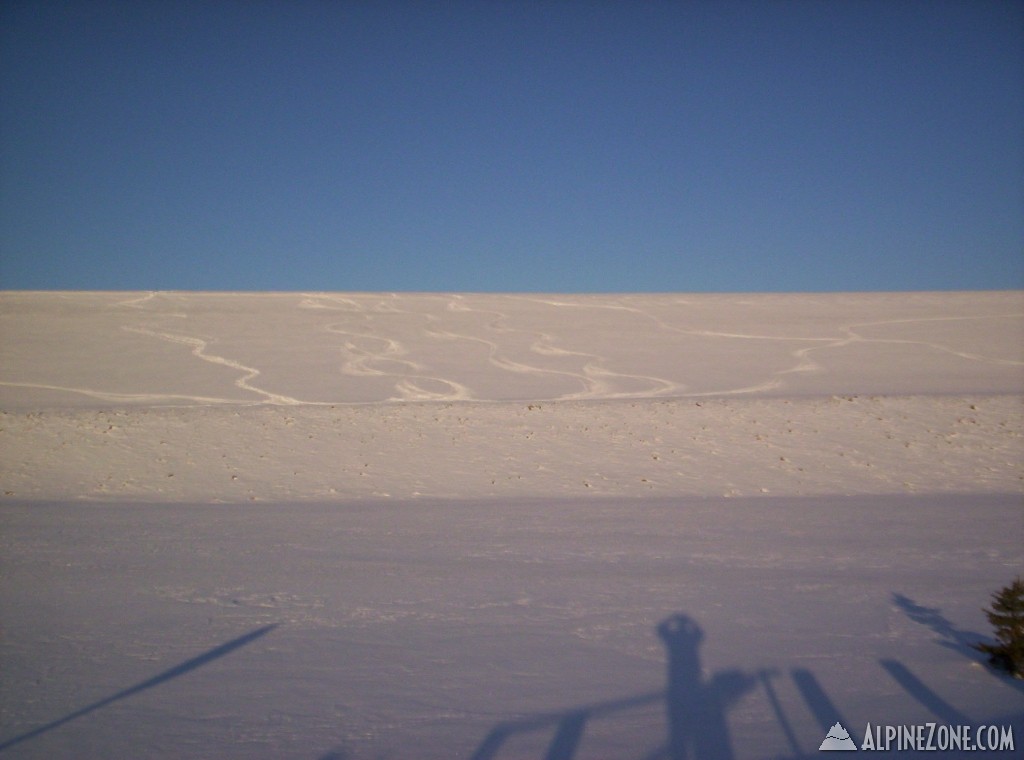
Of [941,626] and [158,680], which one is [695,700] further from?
[158,680]

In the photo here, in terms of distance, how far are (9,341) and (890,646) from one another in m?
29.1

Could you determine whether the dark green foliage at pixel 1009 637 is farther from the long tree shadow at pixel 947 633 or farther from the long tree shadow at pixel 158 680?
the long tree shadow at pixel 158 680

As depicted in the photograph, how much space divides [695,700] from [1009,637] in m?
2.10

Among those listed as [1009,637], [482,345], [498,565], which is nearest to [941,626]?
[1009,637]

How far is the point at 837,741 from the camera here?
12.1ft

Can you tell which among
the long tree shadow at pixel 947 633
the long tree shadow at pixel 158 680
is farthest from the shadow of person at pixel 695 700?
the long tree shadow at pixel 158 680

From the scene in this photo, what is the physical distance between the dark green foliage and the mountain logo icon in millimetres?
1408

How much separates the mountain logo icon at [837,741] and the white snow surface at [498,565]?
2.0 inches

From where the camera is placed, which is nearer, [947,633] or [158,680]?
[158,680]

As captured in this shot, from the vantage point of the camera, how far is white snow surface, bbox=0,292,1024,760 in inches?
154

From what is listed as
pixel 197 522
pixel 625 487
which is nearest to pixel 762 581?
pixel 625 487

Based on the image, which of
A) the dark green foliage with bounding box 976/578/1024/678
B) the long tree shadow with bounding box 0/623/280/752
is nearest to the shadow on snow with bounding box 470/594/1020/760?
the dark green foliage with bounding box 976/578/1024/678

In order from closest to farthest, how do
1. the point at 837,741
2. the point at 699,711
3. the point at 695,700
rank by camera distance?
1. the point at 837,741
2. the point at 699,711
3. the point at 695,700

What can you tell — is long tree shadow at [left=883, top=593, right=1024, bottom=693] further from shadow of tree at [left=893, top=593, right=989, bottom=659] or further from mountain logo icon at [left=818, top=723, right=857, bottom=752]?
mountain logo icon at [left=818, top=723, right=857, bottom=752]
